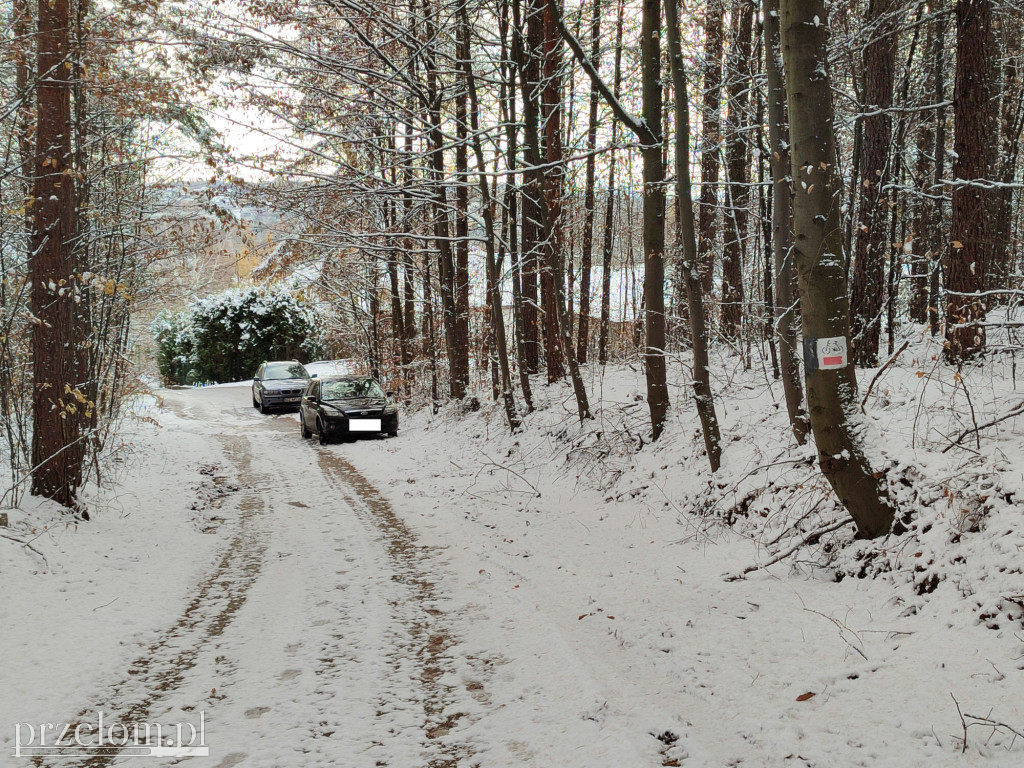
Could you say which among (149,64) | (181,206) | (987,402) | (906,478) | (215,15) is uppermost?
(215,15)

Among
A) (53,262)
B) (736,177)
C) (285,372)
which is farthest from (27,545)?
(285,372)

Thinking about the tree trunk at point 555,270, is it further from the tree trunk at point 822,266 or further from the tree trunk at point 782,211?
the tree trunk at point 822,266

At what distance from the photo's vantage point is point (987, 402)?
5.39 metres

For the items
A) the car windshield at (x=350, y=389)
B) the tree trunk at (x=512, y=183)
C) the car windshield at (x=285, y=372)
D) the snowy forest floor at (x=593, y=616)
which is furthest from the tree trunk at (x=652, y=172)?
the car windshield at (x=285, y=372)

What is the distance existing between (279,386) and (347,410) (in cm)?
969

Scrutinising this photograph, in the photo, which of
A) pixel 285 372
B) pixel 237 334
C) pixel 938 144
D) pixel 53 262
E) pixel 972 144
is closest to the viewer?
pixel 53 262

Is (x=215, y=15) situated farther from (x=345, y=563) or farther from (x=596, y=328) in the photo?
(x=596, y=328)

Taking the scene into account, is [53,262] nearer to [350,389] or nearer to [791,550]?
[791,550]

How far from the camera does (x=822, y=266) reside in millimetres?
4602

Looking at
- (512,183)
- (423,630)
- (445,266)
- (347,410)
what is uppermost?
(512,183)

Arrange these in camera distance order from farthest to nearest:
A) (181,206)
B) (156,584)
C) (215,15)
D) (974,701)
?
(181,206) < (215,15) < (156,584) < (974,701)

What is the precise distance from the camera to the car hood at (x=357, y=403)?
1499 centimetres

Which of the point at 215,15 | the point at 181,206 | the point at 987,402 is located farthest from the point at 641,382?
the point at 215,15

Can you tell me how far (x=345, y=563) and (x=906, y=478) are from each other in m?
4.86
